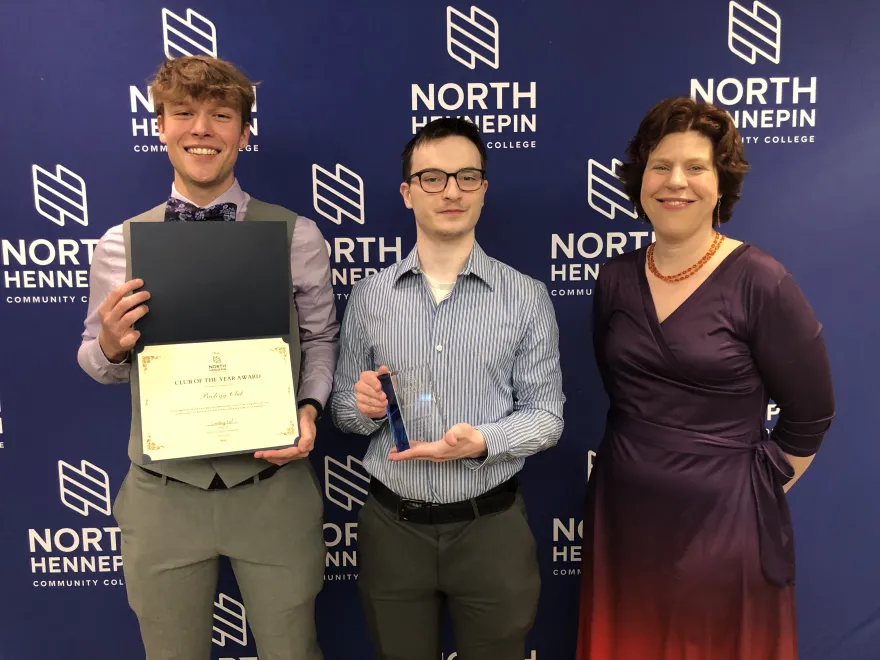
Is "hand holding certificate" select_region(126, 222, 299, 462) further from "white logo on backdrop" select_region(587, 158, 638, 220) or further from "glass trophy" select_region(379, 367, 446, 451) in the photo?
"white logo on backdrop" select_region(587, 158, 638, 220)

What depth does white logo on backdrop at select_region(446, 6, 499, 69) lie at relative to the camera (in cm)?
197

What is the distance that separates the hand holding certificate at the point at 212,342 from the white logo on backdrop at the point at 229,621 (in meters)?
1.14

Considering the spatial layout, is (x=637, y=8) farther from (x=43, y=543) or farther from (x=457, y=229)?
(x=43, y=543)

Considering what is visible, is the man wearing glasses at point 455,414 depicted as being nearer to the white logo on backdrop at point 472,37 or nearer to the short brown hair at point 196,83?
the short brown hair at point 196,83

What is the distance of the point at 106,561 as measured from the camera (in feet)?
7.28

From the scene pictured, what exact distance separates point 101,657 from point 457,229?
→ 2110mm

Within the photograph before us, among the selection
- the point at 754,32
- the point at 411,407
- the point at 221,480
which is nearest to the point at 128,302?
the point at 221,480

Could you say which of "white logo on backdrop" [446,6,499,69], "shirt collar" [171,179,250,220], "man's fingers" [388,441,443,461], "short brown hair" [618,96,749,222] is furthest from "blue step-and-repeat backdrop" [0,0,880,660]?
"man's fingers" [388,441,443,461]

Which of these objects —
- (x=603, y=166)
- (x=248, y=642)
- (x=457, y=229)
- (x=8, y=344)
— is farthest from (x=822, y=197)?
(x=8, y=344)

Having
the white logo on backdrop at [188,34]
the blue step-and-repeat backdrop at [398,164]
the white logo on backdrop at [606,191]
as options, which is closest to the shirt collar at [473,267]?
the blue step-and-repeat backdrop at [398,164]

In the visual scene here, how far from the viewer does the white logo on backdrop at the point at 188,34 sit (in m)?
1.96

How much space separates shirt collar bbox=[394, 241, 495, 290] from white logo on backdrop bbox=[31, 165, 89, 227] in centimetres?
122

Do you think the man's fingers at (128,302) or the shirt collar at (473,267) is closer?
the man's fingers at (128,302)

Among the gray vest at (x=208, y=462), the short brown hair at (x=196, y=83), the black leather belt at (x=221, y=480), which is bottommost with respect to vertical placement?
the black leather belt at (x=221, y=480)
